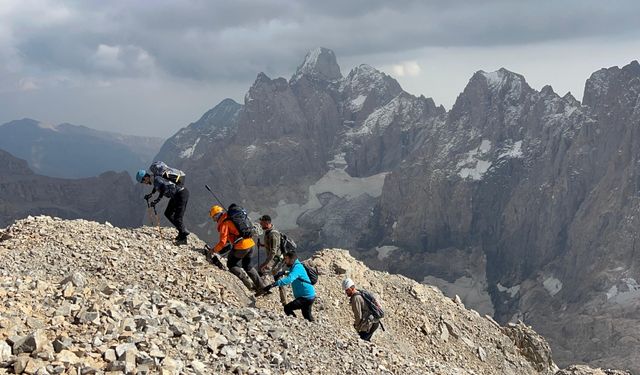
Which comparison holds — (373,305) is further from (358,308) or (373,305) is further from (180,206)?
(180,206)

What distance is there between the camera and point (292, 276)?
1800cm

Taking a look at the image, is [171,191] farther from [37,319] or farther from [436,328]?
[436,328]

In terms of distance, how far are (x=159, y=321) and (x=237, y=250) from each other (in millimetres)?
7052

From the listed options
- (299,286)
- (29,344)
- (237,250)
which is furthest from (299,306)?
(29,344)

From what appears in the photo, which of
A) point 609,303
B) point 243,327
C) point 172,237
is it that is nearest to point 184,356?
point 243,327

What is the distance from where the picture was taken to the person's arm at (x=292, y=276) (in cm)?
1775

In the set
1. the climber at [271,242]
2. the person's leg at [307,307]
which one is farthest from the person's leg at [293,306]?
the climber at [271,242]

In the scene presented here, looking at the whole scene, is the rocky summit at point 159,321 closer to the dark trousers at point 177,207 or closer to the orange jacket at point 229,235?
the dark trousers at point 177,207

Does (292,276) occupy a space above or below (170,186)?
below

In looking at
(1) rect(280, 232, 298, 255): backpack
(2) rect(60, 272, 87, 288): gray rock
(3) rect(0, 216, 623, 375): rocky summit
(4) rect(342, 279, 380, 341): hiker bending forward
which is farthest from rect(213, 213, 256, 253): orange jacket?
(2) rect(60, 272, 87, 288): gray rock

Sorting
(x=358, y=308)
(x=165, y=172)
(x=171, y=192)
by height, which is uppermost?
(x=165, y=172)

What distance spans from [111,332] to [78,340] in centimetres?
80

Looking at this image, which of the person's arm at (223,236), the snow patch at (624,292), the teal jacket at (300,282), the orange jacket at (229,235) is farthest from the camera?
the snow patch at (624,292)

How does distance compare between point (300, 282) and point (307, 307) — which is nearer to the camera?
point (300, 282)
